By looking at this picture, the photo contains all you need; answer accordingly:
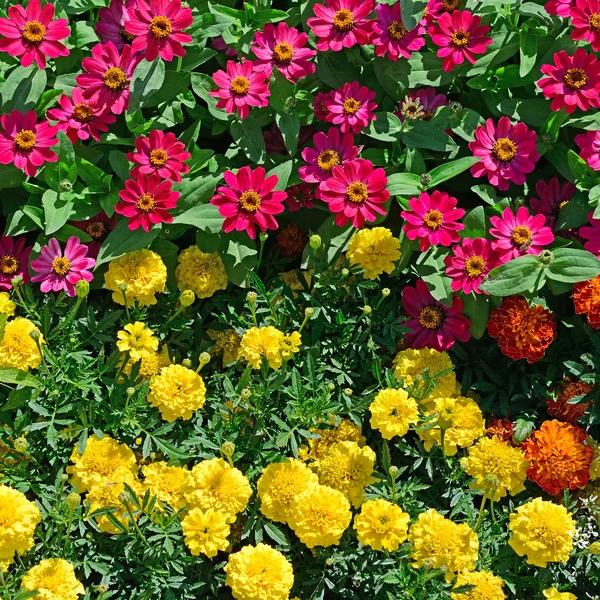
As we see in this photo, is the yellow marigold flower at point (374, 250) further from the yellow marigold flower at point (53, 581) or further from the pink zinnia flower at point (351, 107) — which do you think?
the yellow marigold flower at point (53, 581)

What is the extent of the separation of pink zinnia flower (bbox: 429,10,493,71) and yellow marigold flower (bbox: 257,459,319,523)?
1258mm

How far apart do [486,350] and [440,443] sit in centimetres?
41

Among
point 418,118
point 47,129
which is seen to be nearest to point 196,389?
point 47,129

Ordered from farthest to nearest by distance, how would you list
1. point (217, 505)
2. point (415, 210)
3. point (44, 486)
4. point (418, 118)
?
point (418, 118) → point (415, 210) → point (44, 486) → point (217, 505)

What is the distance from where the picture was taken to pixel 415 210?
7.43 ft

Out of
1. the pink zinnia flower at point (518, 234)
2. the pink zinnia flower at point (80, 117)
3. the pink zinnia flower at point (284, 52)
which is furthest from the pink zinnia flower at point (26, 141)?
the pink zinnia flower at point (518, 234)

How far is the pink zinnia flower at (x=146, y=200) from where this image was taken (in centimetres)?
Answer: 224

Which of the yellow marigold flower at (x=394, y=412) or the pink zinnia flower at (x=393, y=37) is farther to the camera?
the pink zinnia flower at (x=393, y=37)

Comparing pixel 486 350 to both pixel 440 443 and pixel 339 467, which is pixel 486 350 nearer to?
pixel 440 443

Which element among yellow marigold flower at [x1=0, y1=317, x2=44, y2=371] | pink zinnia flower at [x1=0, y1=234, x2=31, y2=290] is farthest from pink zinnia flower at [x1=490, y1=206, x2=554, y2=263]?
pink zinnia flower at [x1=0, y1=234, x2=31, y2=290]

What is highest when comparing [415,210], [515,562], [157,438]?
[415,210]

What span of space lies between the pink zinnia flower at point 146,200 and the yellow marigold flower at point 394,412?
783 mm

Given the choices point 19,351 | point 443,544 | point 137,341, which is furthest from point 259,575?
point 19,351

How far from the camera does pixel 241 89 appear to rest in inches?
91.6
